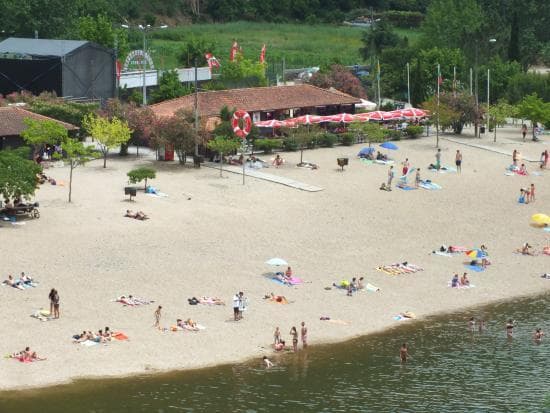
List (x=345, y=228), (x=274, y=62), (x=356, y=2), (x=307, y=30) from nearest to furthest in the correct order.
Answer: (x=345, y=228), (x=274, y=62), (x=307, y=30), (x=356, y=2)

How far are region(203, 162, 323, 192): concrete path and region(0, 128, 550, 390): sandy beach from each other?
2.19 ft

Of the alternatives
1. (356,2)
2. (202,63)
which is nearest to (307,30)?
(356,2)

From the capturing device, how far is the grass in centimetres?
13038

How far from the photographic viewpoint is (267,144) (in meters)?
83.7

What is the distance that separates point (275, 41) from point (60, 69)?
5619 centimetres

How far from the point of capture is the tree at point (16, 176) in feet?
210

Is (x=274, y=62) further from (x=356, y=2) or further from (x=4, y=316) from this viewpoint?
(x=4, y=316)

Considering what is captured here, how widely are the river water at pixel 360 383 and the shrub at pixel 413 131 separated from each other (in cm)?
3649

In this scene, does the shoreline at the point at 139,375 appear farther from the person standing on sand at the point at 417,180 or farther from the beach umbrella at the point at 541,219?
the person standing on sand at the point at 417,180

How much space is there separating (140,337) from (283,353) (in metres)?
5.32

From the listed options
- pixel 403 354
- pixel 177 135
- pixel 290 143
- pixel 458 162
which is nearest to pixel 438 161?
pixel 458 162

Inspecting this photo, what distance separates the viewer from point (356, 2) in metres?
170

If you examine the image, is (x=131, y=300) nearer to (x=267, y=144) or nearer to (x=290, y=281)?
(x=290, y=281)

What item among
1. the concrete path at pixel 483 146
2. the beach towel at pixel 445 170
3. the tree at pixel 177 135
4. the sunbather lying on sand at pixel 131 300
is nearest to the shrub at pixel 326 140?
the beach towel at pixel 445 170
